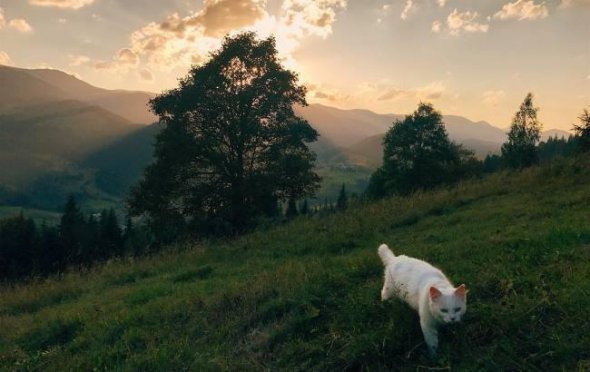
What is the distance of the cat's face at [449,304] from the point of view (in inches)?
223

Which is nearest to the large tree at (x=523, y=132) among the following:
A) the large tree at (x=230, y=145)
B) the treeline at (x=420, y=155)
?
the treeline at (x=420, y=155)

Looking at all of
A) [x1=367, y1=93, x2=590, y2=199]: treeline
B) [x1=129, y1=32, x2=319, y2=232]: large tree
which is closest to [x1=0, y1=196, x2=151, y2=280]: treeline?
[x1=129, y1=32, x2=319, y2=232]: large tree

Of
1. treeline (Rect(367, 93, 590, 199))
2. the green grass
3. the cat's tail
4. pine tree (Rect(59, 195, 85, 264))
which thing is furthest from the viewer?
pine tree (Rect(59, 195, 85, 264))

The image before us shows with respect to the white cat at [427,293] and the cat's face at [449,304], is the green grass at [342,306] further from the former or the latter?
the cat's face at [449,304]

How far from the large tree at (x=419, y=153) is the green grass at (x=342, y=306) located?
135ft

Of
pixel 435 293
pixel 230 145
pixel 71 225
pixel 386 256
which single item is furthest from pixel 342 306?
pixel 71 225

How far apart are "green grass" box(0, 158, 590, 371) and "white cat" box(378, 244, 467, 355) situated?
25cm

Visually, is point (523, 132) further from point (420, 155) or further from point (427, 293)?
point (427, 293)

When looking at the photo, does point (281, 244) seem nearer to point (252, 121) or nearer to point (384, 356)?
point (384, 356)

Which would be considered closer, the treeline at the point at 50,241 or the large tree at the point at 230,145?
the large tree at the point at 230,145

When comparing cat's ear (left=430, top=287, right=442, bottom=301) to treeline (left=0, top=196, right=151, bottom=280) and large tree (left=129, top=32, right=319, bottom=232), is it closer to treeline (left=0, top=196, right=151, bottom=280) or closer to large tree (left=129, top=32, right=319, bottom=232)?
large tree (left=129, top=32, right=319, bottom=232)

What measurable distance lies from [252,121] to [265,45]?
5.93 m

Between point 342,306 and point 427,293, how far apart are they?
1.91 metres

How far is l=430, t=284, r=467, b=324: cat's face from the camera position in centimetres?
568
